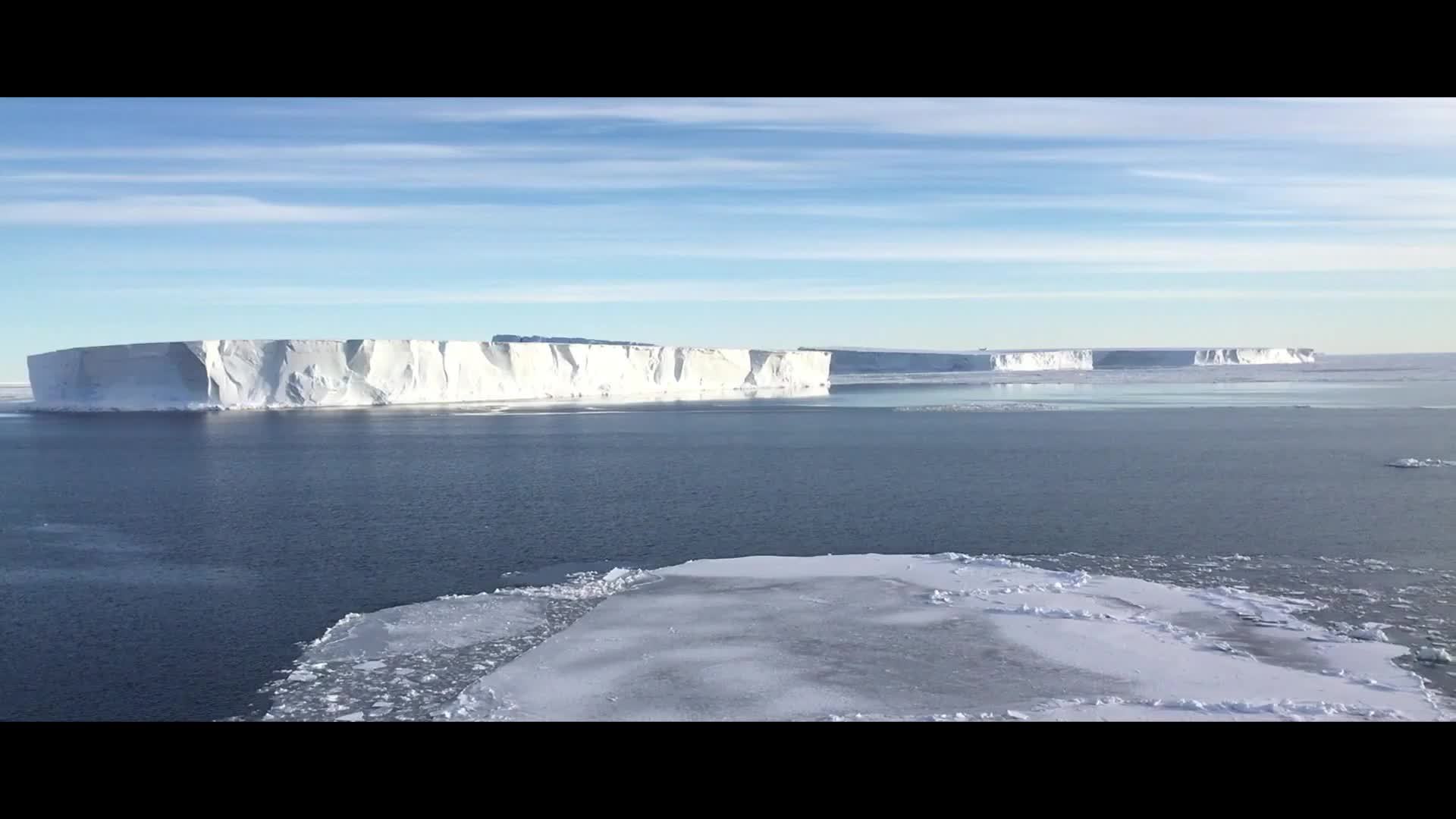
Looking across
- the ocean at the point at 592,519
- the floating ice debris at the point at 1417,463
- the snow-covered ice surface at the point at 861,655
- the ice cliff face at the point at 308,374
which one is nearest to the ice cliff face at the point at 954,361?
the ice cliff face at the point at 308,374

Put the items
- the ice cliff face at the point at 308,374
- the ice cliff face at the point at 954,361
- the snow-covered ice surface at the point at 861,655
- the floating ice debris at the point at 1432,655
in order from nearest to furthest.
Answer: the snow-covered ice surface at the point at 861,655 → the floating ice debris at the point at 1432,655 → the ice cliff face at the point at 308,374 → the ice cliff face at the point at 954,361

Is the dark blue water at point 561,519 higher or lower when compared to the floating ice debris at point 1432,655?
lower

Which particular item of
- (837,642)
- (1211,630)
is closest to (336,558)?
(837,642)

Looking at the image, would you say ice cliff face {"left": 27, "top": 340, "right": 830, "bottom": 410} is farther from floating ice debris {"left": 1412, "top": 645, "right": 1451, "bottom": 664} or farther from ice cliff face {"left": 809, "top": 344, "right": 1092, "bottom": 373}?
ice cliff face {"left": 809, "top": 344, "right": 1092, "bottom": 373}

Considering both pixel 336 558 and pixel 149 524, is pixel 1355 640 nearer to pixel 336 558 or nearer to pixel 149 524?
pixel 336 558

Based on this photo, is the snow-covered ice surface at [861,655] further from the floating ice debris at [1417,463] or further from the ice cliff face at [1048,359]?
the ice cliff face at [1048,359]
